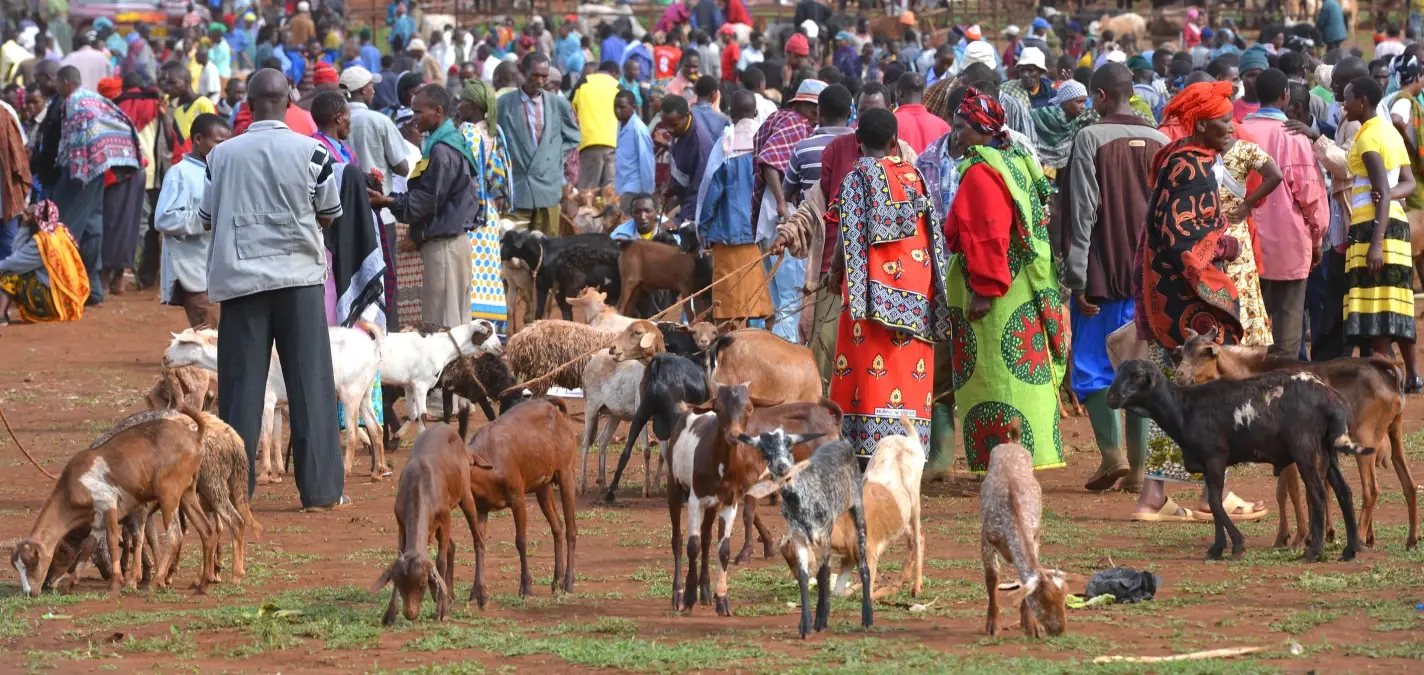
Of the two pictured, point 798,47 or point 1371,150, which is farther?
point 798,47

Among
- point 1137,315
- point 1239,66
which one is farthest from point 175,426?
point 1239,66

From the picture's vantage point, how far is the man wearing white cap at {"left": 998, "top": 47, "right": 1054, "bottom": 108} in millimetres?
15362

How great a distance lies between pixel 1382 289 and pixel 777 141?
422 centimetres

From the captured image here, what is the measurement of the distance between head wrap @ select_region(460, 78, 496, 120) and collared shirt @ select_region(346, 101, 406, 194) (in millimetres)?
607

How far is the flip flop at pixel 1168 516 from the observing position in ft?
30.9

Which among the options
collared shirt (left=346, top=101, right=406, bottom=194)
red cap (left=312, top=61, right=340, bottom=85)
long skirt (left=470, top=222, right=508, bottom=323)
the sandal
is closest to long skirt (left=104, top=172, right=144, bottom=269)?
red cap (left=312, top=61, right=340, bottom=85)

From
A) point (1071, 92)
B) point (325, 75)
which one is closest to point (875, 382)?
point (1071, 92)

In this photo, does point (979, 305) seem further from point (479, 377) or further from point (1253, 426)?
point (479, 377)

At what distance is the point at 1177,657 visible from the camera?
613cm

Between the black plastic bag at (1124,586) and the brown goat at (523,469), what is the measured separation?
6.88ft

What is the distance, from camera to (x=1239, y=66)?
19.8 meters

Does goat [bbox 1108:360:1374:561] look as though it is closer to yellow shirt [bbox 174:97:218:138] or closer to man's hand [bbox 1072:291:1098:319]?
man's hand [bbox 1072:291:1098:319]

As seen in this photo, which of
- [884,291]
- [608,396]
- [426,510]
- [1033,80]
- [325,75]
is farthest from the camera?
[325,75]

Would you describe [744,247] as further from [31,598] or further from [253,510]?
[31,598]
